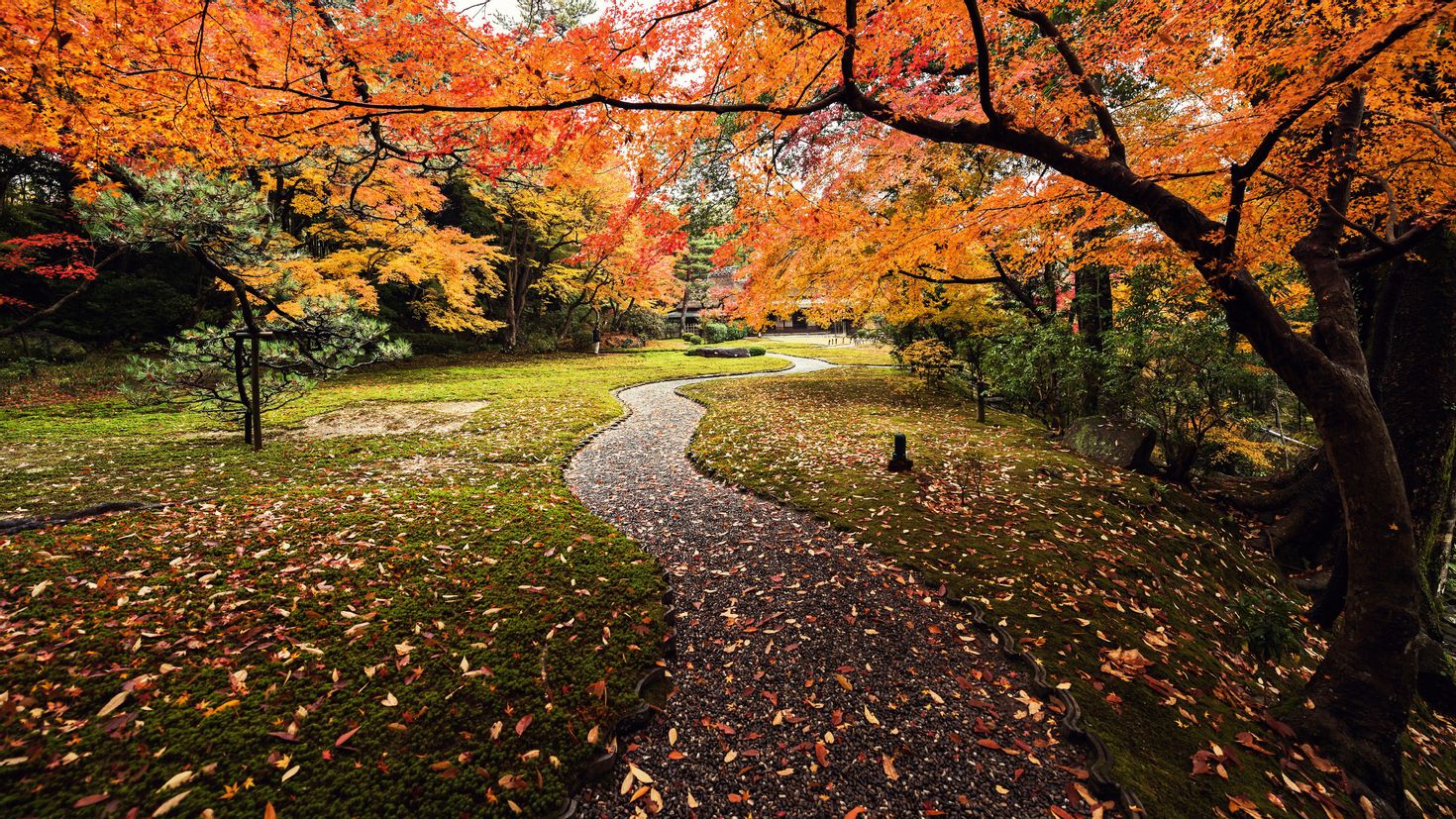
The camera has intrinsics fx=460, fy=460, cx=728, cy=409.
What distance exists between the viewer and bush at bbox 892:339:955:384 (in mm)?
12203

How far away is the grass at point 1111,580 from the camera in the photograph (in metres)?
2.82

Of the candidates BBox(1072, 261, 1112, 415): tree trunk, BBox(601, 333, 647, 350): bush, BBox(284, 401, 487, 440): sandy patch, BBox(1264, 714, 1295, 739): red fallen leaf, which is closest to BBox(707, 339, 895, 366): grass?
BBox(601, 333, 647, 350): bush

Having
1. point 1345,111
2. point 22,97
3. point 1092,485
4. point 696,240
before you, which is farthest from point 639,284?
point 1345,111

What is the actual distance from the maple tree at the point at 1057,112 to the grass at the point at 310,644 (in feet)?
12.5

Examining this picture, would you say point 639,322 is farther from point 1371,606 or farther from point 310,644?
point 1371,606

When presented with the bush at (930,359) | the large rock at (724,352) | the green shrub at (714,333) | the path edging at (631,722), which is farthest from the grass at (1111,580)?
the green shrub at (714,333)

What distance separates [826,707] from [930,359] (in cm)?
1123

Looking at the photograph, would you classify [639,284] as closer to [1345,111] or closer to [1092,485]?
[1092,485]

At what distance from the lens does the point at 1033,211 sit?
17.7ft

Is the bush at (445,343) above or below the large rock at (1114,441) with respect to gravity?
above

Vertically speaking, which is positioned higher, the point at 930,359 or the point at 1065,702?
the point at 930,359

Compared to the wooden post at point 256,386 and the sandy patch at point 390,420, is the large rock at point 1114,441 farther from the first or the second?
the wooden post at point 256,386

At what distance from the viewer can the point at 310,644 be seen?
3059 mm

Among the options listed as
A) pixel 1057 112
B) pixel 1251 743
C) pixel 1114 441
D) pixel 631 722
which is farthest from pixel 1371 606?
pixel 631 722
